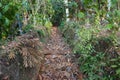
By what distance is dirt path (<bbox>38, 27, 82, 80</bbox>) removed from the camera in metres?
4.85

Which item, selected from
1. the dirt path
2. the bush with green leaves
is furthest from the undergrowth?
the bush with green leaves

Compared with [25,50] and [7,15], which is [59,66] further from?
[7,15]

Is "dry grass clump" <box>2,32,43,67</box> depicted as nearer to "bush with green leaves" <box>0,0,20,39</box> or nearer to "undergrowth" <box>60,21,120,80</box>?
"bush with green leaves" <box>0,0,20,39</box>

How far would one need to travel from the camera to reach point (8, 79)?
12.5 feet

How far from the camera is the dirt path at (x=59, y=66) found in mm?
4848

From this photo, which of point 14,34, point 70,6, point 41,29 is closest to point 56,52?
point 41,29

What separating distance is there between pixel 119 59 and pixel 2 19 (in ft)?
8.34

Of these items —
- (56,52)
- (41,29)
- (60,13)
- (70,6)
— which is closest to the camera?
(56,52)

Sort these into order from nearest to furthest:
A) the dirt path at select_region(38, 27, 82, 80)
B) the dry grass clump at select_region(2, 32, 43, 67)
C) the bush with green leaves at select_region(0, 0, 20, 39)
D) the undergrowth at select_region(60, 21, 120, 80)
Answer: the dry grass clump at select_region(2, 32, 43, 67) → the undergrowth at select_region(60, 21, 120, 80) → the dirt path at select_region(38, 27, 82, 80) → the bush with green leaves at select_region(0, 0, 20, 39)

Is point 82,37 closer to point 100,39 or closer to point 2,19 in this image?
point 100,39

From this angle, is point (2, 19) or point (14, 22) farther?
point (14, 22)

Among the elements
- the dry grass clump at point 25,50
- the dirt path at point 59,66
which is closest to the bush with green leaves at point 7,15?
the dry grass clump at point 25,50

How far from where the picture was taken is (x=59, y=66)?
5.22 meters

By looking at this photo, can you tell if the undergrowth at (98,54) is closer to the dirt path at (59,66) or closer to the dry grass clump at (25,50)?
the dirt path at (59,66)
